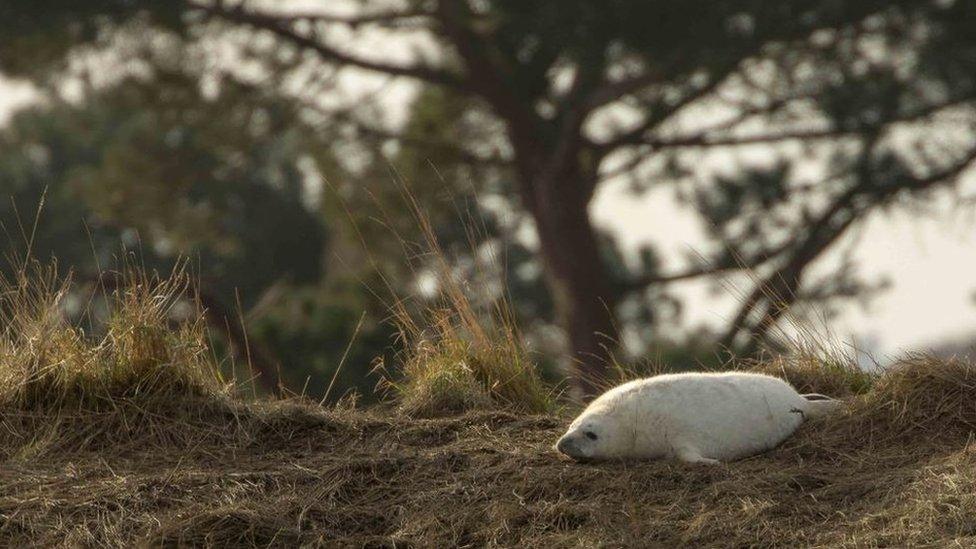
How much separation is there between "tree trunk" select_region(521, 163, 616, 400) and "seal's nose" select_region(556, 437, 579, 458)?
394 inches

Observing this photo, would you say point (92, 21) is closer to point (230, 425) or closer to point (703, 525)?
point (230, 425)

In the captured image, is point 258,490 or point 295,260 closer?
point 258,490

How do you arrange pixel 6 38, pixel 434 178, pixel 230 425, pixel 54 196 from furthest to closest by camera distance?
pixel 54 196
pixel 434 178
pixel 6 38
pixel 230 425

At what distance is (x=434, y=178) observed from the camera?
17.0 meters

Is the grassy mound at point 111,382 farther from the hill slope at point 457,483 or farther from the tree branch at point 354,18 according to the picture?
the tree branch at point 354,18

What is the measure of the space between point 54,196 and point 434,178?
1262 cm

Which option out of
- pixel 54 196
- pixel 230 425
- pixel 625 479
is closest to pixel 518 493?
pixel 625 479

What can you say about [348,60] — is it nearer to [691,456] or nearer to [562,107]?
[562,107]

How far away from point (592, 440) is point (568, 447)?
10 cm

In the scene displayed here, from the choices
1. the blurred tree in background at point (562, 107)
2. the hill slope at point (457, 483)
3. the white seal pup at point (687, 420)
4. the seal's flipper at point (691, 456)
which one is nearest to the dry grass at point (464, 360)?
the hill slope at point (457, 483)

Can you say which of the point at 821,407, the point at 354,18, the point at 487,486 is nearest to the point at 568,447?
the point at 487,486

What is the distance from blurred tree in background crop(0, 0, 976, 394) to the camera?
587 inches

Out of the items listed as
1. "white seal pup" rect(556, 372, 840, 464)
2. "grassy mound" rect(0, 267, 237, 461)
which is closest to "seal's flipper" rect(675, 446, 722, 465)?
"white seal pup" rect(556, 372, 840, 464)

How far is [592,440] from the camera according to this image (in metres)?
5.88
